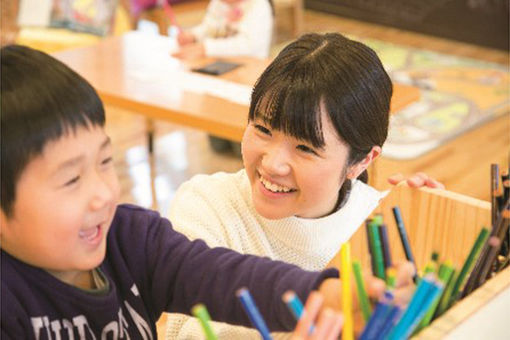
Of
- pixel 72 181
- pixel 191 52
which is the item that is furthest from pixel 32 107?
pixel 191 52

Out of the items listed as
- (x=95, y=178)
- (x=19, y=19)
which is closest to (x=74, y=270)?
(x=95, y=178)

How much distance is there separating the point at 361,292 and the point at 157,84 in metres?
1.63

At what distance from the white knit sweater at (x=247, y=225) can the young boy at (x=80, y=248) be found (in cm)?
26

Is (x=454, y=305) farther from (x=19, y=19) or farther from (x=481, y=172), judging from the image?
(x=19, y=19)

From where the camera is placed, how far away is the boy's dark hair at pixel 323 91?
104cm

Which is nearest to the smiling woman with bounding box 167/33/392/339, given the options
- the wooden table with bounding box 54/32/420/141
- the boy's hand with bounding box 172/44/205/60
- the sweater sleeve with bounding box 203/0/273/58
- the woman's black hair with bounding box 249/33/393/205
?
the woman's black hair with bounding box 249/33/393/205

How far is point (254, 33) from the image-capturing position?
2764mm

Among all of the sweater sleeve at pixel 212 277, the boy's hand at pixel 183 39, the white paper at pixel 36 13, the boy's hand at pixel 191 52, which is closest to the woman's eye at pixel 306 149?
the sweater sleeve at pixel 212 277

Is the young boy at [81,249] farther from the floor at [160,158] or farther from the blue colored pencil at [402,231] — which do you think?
the floor at [160,158]

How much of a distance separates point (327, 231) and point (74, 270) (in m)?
0.49

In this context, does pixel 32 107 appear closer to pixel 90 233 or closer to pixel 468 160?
pixel 90 233

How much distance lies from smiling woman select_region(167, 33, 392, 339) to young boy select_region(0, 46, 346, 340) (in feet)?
0.67

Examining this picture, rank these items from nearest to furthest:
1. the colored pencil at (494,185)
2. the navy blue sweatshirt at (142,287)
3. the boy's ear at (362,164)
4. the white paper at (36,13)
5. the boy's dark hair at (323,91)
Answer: the navy blue sweatshirt at (142,287)
the colored pencil at (494,185)
the boy's dark hair at (323,91)
the boy's ear at (362,164)
the white paper at (36,13)

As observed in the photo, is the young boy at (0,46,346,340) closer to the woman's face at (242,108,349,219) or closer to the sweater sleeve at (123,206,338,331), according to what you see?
the sweater sleeve at (123,206,338,331)
